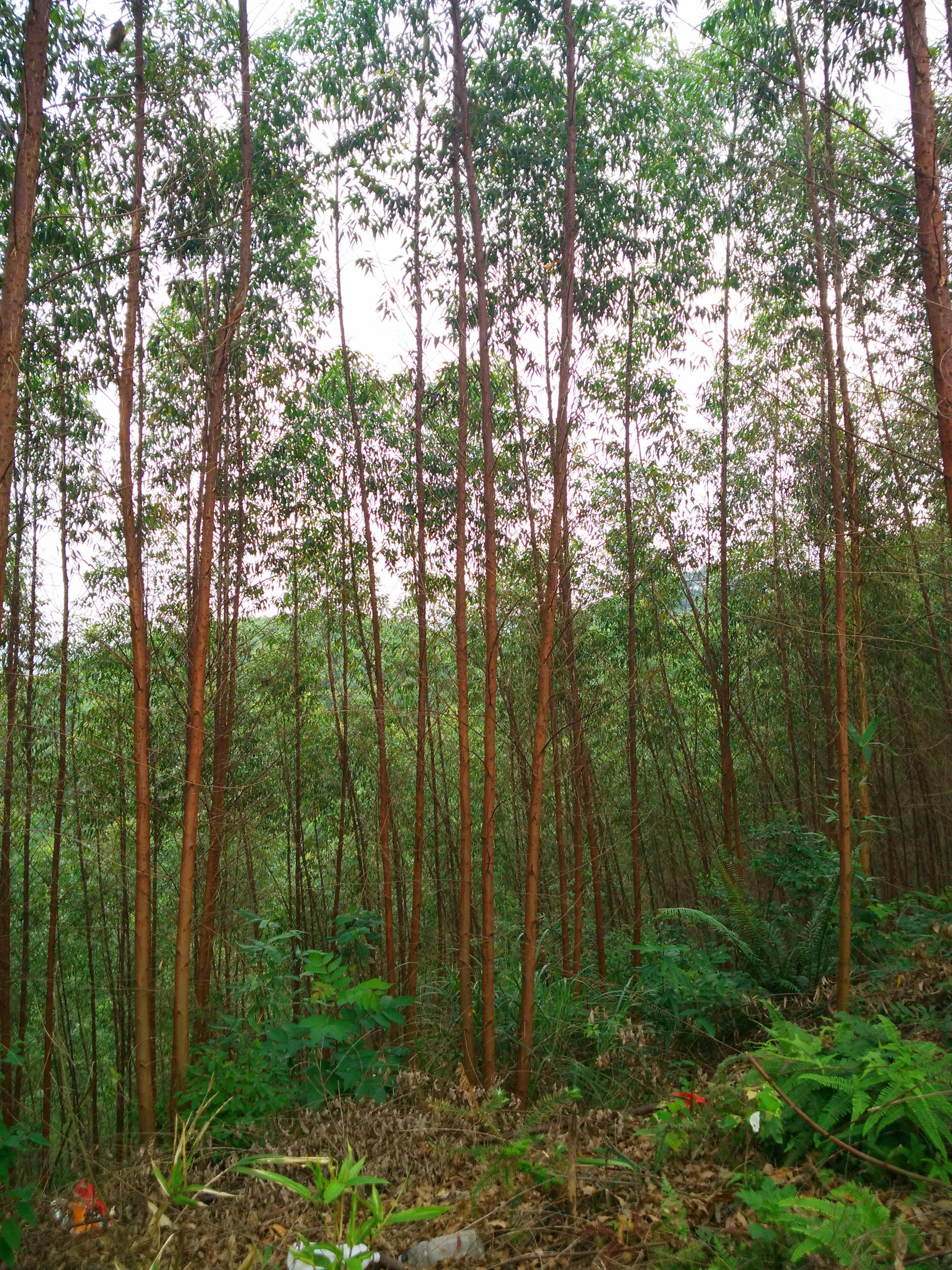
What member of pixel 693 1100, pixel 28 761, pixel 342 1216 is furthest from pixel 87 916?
pixel 693 1100

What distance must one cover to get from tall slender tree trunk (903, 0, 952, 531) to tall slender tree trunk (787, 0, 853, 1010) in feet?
1.97

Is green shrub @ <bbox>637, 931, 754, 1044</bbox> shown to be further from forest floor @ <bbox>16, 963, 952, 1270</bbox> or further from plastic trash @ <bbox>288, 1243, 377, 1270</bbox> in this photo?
plastic trash @ <bbox>288, 1243, 377, 1270</bbox>

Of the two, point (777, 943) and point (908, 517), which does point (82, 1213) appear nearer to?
point (777, 943)

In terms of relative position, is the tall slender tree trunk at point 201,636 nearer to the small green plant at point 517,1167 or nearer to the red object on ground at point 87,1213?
the red object on ground at point 87,1213

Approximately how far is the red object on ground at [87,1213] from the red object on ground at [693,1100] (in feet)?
7.29

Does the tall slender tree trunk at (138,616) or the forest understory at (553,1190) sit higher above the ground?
the tall slender tree trunk at (138,616)

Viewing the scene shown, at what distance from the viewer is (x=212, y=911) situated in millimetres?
7035

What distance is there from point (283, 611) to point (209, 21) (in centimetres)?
605

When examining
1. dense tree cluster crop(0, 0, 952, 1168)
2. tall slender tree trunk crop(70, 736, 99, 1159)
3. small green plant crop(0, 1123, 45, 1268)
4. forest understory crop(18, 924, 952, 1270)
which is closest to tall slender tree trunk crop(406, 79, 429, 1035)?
dense tree cluster crop(0, 0, 952, 1168)

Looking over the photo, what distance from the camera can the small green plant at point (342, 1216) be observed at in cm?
227

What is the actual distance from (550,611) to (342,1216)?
288cm

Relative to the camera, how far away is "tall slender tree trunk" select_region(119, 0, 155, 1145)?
4574mm

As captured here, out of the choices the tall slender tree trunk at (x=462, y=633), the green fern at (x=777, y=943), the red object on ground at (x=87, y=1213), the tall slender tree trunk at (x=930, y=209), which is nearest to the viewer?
the red object on ground at (x=87, y=1213)

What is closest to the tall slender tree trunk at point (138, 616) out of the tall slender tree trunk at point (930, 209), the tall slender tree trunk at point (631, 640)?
the tall slender tree trunk at point (930, 209)
